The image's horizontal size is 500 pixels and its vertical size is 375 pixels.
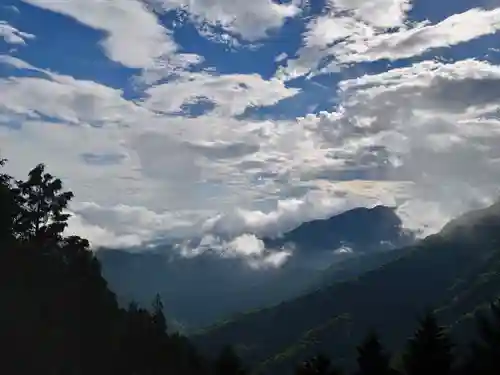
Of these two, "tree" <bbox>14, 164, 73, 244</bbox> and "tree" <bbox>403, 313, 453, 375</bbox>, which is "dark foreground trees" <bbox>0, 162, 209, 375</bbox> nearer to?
"tree" <bbox>14, 164, 73, 244</bbox>

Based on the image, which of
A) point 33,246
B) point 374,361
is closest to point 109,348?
point 33,246

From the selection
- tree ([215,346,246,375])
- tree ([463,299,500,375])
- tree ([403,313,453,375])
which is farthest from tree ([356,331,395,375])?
tree ([215,346,246,375])

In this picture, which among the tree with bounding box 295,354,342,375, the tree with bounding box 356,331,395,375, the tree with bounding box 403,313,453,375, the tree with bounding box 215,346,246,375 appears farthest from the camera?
the tree with bounding box 215,346,246,375

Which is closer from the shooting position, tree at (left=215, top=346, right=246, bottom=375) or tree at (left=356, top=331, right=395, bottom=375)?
tree at (left=356, top=331, right=395, bottom=375)

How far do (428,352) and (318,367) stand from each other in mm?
5330

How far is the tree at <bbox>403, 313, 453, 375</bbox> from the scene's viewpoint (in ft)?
113

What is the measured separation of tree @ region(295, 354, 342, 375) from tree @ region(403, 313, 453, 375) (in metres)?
3.52

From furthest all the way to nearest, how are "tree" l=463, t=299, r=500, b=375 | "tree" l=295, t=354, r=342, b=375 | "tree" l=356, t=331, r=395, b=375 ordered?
"tree" l=356, t=331, r=395, b=375, "tree" l=463, t=299, r=500, b=375, "tree" l=295, t=354, r=342, b=375

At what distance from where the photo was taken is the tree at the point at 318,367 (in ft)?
112

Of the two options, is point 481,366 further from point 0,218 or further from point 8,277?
point 0,218

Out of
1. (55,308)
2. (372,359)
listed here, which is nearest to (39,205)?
(55,308)

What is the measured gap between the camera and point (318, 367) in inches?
1344

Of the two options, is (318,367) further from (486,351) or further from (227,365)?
(227,365)

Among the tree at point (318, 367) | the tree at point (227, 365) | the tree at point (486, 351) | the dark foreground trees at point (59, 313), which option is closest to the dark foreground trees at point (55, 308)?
the dark foreground trees at point (59, 313)
